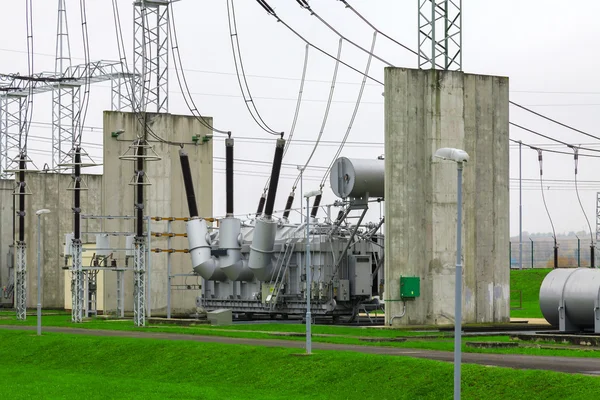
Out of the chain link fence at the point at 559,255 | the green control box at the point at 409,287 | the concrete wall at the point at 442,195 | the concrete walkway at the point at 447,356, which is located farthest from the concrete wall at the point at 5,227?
the green control box at the point at 409,287

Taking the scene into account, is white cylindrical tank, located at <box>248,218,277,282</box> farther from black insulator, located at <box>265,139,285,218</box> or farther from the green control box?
the green control box

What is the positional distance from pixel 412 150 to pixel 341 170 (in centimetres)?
634

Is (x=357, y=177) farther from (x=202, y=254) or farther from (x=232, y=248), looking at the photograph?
(x=202, y=254)

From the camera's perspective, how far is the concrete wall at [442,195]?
53.8 metres

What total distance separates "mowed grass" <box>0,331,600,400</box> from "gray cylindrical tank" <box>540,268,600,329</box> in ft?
43.4

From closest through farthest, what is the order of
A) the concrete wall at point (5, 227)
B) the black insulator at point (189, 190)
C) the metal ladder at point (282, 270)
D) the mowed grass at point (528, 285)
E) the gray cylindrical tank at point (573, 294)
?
the gray cylindrical tank at point (573, 294) < the metal ladder at point (282, 270) < the black insulator at point (189, 190) < the mowed grass at point (528, 285) < the concrete wall at point (5, 227)

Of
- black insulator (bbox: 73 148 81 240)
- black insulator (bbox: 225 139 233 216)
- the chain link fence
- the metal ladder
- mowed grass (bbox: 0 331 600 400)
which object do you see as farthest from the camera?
the chain link fence

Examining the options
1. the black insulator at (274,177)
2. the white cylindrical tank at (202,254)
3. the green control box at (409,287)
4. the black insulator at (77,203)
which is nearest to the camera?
the green control box at (409,287)

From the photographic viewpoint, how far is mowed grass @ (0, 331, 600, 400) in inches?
1164

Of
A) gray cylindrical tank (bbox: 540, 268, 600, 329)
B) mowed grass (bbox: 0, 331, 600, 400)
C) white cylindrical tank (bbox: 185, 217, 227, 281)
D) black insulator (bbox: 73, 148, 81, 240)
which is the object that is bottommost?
mowed grass (bbox: 0, 331, 600, 400)

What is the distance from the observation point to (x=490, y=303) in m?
56.2

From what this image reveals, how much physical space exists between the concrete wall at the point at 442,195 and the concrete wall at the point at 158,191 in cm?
2436

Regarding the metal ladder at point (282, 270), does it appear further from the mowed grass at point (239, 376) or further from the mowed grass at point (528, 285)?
the mowed grass at point (528, 285)

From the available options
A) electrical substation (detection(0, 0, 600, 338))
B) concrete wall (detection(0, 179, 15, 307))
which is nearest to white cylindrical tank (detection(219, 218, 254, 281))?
electrical substation (detection(0, 0, 600, 338))
